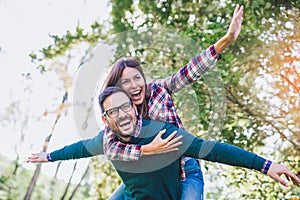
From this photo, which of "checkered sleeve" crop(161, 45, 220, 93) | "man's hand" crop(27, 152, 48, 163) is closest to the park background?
"checkered sleeve" crop(161, 45, 220, 93)

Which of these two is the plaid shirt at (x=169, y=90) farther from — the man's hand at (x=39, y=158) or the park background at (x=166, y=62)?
the park background at (x=166, y=62)

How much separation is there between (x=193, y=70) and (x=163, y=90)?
4.8 inches

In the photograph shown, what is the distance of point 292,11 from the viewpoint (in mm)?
4266

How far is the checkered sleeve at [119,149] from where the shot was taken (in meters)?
1.62

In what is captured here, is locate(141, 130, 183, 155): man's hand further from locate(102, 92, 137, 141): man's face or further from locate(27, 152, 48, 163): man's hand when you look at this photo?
locate(27, 152, 48, 163): man's hand

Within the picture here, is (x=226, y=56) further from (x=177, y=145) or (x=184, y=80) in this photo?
(x=177, y=145)

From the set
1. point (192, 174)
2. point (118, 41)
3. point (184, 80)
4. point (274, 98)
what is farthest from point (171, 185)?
point (274, 98)

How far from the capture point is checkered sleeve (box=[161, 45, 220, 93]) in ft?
5.87

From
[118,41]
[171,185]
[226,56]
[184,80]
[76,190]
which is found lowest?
[76,190]

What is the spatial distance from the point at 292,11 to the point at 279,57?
435 millimetres

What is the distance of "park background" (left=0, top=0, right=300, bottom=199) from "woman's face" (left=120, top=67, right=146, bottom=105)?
1448 mm

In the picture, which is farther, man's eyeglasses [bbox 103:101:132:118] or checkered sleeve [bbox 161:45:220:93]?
checkered sleeve [bbox 161:45:220:93]

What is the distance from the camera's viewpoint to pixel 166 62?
3002mm

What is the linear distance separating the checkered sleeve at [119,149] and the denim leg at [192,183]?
238mm
